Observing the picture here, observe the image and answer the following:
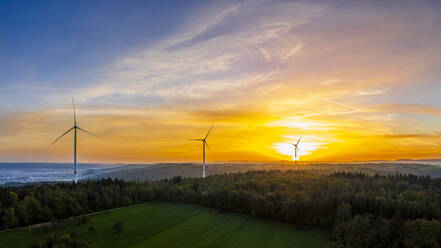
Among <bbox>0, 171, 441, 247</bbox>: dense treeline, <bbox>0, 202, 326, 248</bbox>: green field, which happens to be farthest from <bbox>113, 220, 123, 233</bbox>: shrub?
<bbox>0, 171, 441, 247</bbox>: dense treeline

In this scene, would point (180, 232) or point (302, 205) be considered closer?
point (180, 232)

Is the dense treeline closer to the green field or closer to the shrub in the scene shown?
the green field

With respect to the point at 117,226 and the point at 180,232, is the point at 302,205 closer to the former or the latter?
the point at 180,232

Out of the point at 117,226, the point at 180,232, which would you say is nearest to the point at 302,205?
the point at 180,232

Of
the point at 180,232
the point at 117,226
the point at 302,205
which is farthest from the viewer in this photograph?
the point at 302,205

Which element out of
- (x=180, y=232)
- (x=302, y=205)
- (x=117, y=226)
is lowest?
(x=180, y=232)

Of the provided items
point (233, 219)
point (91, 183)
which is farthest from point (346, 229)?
point (91, 183)

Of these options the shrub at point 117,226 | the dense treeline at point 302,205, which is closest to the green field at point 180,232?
the shrub at point 117,226
